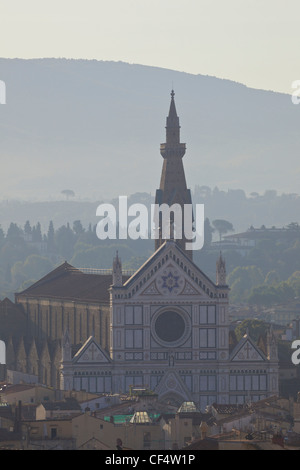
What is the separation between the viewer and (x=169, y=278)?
130125mm

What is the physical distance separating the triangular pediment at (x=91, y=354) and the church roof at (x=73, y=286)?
9221mm

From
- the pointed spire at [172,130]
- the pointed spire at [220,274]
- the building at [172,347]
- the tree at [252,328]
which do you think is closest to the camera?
the building at [172,347]

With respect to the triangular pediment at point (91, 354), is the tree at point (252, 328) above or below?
above

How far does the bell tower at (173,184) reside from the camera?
147 metres

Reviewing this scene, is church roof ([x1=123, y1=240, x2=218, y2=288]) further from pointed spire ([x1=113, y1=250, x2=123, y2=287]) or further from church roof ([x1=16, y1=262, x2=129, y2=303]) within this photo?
church roof ([x1=16, y1=262, x2=129, y2=303])

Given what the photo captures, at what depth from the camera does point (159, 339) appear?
131 metres

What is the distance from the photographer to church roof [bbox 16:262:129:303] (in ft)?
475

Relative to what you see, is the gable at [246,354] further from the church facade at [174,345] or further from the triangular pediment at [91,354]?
the triangular pediment at [91,354]

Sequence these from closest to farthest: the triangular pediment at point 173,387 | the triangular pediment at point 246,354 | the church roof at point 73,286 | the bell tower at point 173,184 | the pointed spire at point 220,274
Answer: the triangular pediment at point 173,387 < the triangular pediment at point 246,354 < the pointed spire at point 220,274 < the church roof at point 73,286 < the bell tower at point 173,184

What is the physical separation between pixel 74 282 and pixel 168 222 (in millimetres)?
14037

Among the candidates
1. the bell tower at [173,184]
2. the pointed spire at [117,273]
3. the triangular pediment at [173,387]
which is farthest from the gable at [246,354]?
the bell tower at [173,184]

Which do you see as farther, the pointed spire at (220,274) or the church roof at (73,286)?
the church roof at (73,286)
